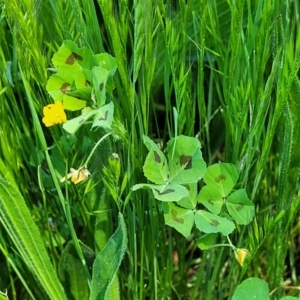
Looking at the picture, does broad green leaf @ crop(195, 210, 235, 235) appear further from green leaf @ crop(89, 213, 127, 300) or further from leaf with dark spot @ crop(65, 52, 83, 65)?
leaf with dark spot @ crop(65, 52, 83, 65)

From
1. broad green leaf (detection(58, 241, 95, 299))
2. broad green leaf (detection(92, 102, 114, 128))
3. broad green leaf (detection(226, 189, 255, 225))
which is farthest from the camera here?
broad green leaf (detection(58, 241, 95, 299))

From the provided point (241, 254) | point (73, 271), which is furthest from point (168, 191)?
point (73, 271)

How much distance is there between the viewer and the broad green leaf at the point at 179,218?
0.71 m

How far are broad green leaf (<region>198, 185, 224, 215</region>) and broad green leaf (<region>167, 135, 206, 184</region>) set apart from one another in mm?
58

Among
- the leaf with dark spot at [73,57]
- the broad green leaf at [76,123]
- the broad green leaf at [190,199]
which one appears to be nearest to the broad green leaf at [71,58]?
the leaf with dark spot at [73,57]

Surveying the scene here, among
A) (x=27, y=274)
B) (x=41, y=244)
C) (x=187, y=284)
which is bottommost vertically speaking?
(x=187, y=284)

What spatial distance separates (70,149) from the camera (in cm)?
78

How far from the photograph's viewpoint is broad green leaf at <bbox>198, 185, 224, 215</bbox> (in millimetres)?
750

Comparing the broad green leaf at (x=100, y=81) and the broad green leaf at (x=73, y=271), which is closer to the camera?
the broad green leaf at (x=100, y=81)

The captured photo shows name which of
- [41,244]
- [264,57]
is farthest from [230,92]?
[41,244]

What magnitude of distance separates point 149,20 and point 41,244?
1.09 ft

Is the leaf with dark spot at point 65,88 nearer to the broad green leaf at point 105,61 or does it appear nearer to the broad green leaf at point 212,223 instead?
the broad green leaf at point 105,61

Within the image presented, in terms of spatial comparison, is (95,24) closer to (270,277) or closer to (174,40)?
(174,40)

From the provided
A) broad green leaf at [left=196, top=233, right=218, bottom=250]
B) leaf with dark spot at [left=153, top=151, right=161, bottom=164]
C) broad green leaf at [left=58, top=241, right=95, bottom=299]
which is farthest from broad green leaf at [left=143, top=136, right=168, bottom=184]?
broad green leaf at [left=58, top=241, right=95, bottom=299]
